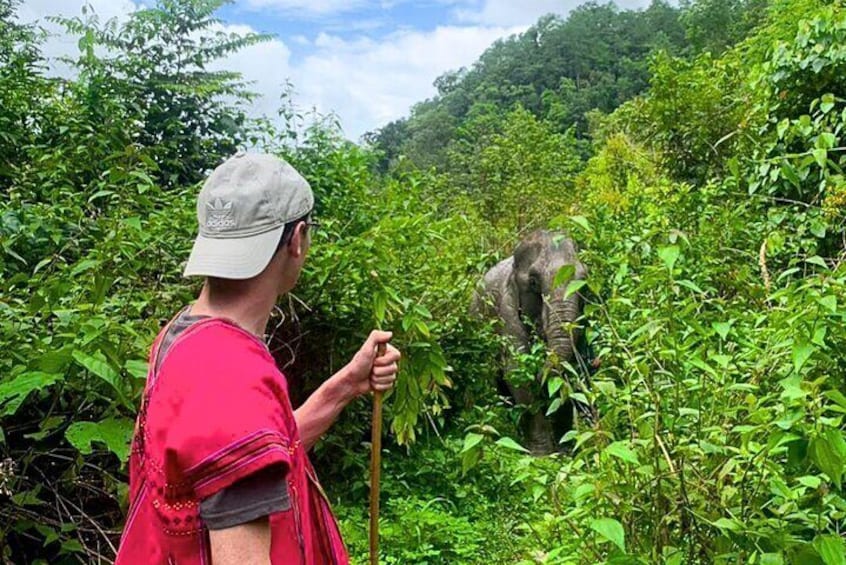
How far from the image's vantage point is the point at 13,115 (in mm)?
4527

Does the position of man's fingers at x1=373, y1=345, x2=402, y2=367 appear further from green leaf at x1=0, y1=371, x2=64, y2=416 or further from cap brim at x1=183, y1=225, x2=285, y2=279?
green leaf at x1=0, y1=371, x2=64, y2=416

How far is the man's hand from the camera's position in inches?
68.2

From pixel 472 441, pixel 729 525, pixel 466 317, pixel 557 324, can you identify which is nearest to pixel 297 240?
pixel 472 441

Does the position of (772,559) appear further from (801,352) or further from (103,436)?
(103,436)

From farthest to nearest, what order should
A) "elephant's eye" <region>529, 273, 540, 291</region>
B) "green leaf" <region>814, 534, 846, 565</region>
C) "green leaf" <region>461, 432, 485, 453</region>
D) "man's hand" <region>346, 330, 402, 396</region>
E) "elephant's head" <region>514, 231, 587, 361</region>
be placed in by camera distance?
1. "elephant's eye" <region>529, 273, 540, 291</region>
2. "elephant's head" <region>514, 231, 587, 361</region>
3. "green leaf" <region>461, 432, 485, 453</region>
4. "man's hand" <region>346, 330, 402, 396</region>
5. "green leaf" <region>814, 534, 846, 565</region>

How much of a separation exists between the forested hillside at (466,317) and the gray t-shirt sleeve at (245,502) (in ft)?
2.39

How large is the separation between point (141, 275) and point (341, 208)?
148 cm

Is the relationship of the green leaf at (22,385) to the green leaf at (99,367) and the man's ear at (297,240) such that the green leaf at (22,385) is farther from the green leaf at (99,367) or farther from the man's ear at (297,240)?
the man's ear at (297,240)

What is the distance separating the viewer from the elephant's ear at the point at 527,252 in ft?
20.2

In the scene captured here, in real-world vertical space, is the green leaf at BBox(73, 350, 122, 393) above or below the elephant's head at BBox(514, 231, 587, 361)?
above

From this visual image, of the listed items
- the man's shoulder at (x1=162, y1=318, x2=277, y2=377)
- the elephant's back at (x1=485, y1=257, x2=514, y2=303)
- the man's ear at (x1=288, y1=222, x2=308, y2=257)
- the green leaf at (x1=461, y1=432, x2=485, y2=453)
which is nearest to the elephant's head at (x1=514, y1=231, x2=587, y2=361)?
the elephant's back at (x1=485, y1=257, x2=514, y2=303)

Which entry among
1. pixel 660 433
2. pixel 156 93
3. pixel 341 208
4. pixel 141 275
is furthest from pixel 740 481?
pixel 156 93

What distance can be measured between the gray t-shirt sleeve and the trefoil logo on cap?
38 cm

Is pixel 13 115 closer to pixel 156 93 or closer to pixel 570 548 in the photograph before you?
pixel 156 93
